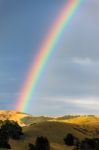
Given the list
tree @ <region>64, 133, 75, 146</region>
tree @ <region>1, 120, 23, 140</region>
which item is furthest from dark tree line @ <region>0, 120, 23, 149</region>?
tree @ <region>64, 133, 75, 146</region>

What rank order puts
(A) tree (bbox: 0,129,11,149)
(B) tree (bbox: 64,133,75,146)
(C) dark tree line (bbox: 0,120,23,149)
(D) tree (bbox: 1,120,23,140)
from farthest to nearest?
(B) tree (bbox: 64,133,75,146) < (D) tree (bbox: 1,120,23,140) < (C) dark tree line (bbox: 0,120,23,149) < (A) tree (bbox: 0,129,11,149)

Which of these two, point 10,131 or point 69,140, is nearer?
point 10,131

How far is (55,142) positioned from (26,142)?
44.1 ft

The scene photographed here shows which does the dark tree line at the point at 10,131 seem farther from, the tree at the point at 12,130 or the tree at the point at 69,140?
the tree at the point at 69,140

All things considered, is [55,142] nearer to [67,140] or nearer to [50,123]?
[67,140]

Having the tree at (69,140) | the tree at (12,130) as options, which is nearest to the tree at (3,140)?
the tree at (12,130)

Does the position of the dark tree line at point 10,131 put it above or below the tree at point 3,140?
Result: above

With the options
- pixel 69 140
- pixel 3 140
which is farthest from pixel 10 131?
pixel 3 140

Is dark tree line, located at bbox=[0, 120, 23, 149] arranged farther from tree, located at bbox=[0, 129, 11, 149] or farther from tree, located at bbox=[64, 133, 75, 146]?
tree, located at bbox=[64, 133, 75, 146]

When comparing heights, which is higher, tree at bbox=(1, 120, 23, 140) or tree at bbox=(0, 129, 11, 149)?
tree at bbox=(1, 120, 23, 140)

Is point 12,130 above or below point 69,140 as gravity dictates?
above

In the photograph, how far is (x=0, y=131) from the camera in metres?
135

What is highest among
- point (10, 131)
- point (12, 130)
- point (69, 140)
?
point (12, 130)

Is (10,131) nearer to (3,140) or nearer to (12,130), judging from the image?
(12,130)
